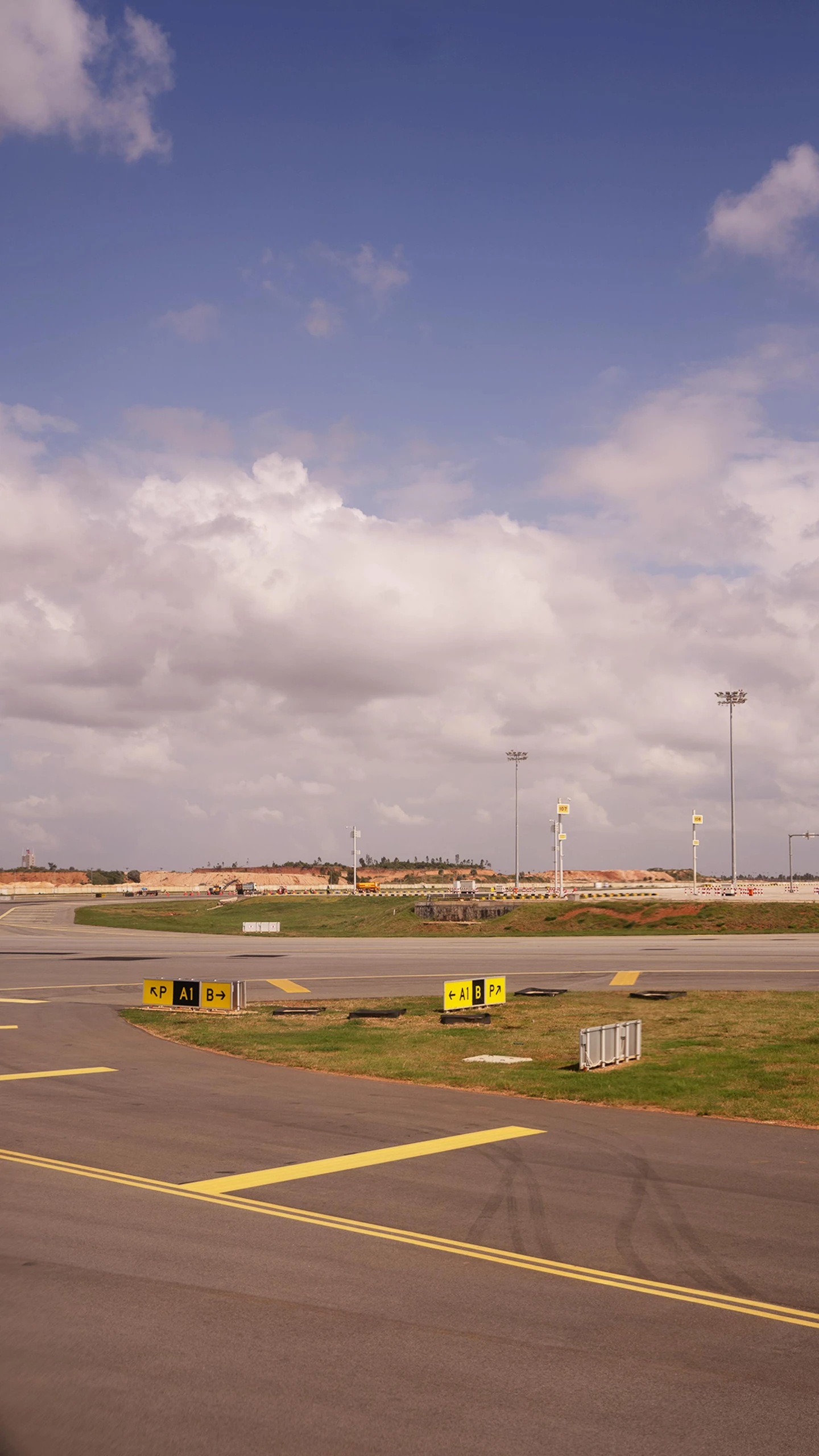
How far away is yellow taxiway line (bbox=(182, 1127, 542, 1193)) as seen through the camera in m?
11.5

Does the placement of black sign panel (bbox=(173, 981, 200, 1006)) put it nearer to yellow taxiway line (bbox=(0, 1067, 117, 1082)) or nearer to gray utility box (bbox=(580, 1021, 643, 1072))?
yellow taxiway line (bbox=(0, 1067, 117, 1082))

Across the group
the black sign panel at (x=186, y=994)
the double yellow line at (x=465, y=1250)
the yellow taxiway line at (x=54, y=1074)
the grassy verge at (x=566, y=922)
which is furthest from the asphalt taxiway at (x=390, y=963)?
the double yellow line at (x=465, y=1250)

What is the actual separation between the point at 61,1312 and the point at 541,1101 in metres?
10.4

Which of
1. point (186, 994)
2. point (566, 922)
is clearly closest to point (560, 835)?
point (566, 922)

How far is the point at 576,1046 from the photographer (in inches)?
867

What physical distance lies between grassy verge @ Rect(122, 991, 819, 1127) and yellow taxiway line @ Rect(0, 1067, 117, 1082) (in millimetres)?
3190

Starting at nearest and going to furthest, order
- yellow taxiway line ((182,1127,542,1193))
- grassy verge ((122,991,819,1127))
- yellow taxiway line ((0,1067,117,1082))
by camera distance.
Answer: yellow taxiway line ((182,1127,542,1193))
grassy verge ((122,991,819,1127))
yellow taxiway line ((0,1067,117,1082))

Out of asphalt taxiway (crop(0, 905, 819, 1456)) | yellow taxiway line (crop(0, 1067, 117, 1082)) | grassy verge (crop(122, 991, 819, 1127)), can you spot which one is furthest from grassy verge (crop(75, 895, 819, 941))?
asphalt taxiway (crop(0, 905, 819, 1456))

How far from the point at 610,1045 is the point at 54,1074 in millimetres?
9923

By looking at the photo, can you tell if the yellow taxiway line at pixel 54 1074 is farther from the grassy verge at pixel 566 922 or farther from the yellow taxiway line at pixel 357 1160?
the grassy verge at pixel 566 922

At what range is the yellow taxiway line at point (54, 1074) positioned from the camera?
18266 mm

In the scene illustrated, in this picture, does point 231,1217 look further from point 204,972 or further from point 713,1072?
point 204,972

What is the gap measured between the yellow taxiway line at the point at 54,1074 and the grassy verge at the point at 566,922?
134ft

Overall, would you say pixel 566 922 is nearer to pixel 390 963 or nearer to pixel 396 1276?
pixel 390 963
